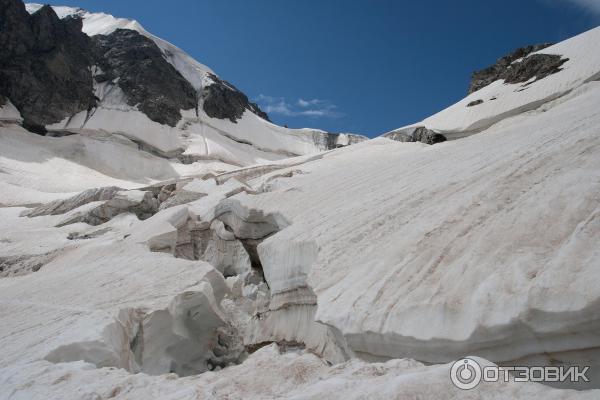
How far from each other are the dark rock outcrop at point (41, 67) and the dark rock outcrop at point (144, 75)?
3408mm

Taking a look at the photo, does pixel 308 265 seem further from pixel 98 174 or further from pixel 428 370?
pixel 98 174

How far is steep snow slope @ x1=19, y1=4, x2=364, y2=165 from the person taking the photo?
3556cm

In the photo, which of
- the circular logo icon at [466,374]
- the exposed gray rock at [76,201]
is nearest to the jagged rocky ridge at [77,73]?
the exposed gray rock at [76,201]

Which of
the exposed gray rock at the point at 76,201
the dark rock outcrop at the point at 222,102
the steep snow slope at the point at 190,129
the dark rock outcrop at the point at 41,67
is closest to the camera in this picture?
the exposed gray rock at the point at 76,201

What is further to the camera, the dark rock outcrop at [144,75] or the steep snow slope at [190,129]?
the dark rock outcrop at [144,75]

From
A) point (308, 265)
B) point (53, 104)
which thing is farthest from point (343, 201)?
point (53, 104)

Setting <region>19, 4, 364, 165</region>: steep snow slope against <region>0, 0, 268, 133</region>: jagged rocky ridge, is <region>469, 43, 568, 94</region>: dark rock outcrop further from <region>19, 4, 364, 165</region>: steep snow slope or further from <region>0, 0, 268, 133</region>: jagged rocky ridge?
<region>0, 0, 268, 133</region>: jagged rocky ridge

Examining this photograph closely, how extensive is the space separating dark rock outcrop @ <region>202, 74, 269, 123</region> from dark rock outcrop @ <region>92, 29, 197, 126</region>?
149cm

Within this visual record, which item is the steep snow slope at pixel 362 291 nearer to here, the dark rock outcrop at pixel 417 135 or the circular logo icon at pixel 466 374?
the circular logo icon at pixel 466 374

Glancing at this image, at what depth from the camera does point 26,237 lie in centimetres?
1036

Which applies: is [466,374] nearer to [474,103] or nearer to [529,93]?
[529,93]

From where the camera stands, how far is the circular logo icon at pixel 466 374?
7.05 ft

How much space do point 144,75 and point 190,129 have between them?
7417mm

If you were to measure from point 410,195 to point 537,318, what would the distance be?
287 centimetres
